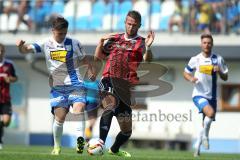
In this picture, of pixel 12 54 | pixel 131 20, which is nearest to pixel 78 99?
pixel 131 20

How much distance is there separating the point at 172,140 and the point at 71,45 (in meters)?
14.8

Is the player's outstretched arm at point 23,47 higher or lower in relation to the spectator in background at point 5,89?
higher

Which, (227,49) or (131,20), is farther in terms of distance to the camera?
(227,49)

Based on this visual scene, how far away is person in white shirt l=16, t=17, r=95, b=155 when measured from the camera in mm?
13875

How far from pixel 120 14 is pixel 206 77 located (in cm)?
1156

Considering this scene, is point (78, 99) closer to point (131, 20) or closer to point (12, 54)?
point (131, 20)

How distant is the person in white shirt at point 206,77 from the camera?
1705 centimetres

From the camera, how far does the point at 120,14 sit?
29.0m

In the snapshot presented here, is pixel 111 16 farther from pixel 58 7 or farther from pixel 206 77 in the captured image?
pixel 206 77

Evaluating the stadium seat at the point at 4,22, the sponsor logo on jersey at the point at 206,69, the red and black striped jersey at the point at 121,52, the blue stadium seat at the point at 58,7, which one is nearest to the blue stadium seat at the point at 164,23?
the blue stadium seat at the point at 58,7

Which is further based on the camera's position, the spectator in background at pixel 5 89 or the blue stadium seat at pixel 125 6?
the blue stadium seat at pixel 125 6

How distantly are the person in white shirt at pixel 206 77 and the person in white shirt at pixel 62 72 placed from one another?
354 cm

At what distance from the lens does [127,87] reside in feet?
45.1

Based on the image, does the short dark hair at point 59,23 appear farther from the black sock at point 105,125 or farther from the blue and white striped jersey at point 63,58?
the black sock at point 105,125
